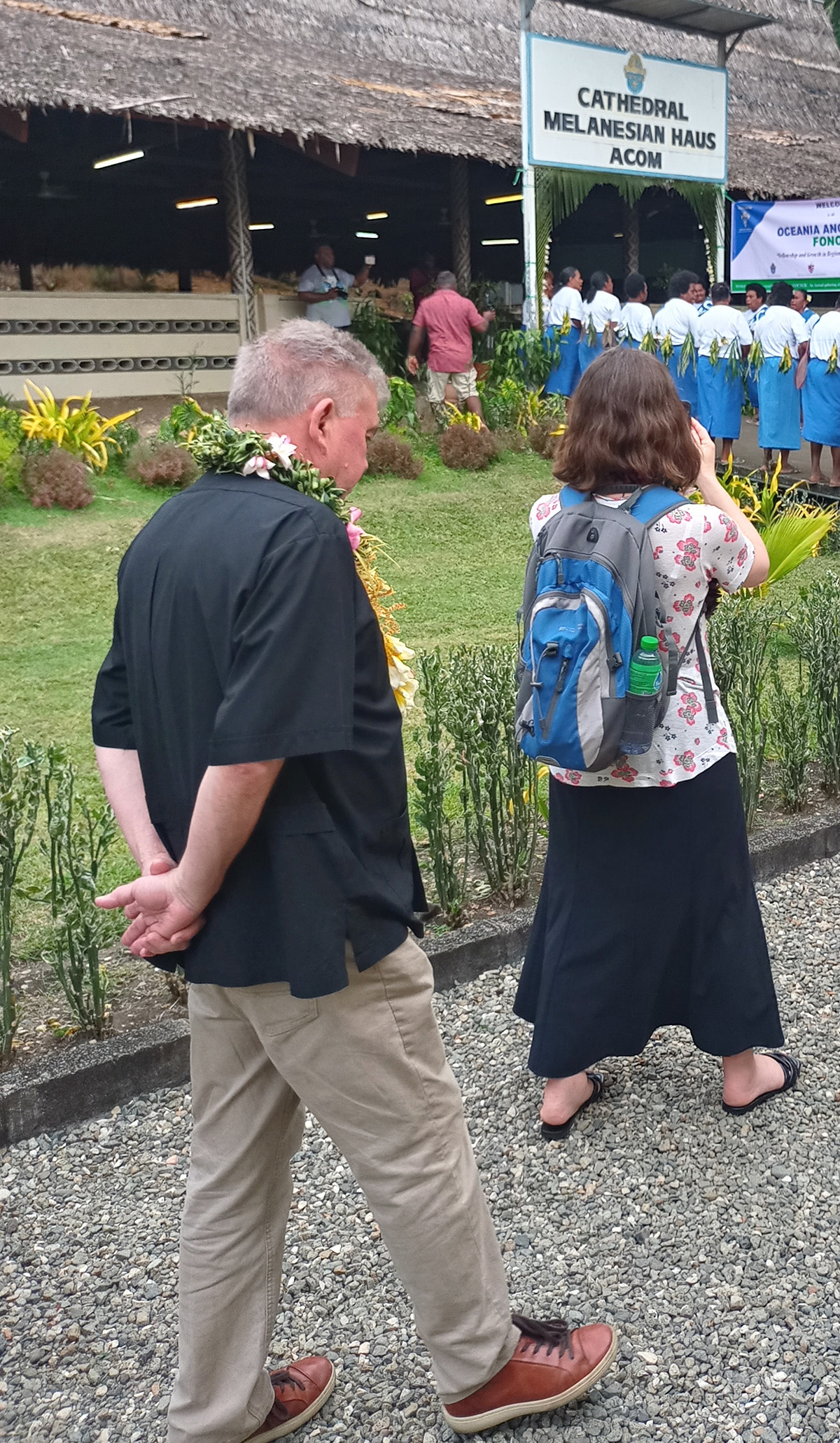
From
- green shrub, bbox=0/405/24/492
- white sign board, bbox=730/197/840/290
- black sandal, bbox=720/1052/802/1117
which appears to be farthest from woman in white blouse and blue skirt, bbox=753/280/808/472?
black sandal, bbox=720/1052/802/1117

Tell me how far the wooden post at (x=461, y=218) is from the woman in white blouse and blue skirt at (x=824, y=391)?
5.65 metres

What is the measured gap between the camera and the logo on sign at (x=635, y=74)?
12844 mm

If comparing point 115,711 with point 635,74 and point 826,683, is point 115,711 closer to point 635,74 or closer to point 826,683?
point 826,683

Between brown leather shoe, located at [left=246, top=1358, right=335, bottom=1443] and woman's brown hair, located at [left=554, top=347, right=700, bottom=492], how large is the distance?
175 cm

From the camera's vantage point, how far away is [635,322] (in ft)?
40.7

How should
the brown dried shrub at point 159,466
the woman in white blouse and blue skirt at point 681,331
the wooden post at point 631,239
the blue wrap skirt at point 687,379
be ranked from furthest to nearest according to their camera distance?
the wooden post at point 631,239 → the blue wrap skirt at point 687,379 → the woman in white blouse and blue skirt at point 681,331 → the brown dried shrub at point 159,466

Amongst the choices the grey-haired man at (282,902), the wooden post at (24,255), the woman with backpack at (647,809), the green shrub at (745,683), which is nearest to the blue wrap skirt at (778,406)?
the green shrub at (745,683)

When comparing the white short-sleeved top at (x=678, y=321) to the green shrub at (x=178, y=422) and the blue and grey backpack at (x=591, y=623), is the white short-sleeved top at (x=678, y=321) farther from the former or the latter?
the blue and grey backpack at (x=591, y=623)

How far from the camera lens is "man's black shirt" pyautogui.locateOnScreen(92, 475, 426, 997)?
170 centimetres

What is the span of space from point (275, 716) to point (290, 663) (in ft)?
0.24

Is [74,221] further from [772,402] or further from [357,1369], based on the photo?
[357,1369]

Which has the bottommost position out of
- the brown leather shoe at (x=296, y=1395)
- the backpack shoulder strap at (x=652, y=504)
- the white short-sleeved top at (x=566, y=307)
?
the brown leather shoe at (x=296, y=1395)

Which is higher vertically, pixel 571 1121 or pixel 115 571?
pixel 115 571

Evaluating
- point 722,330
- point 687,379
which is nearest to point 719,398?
point 687,379
